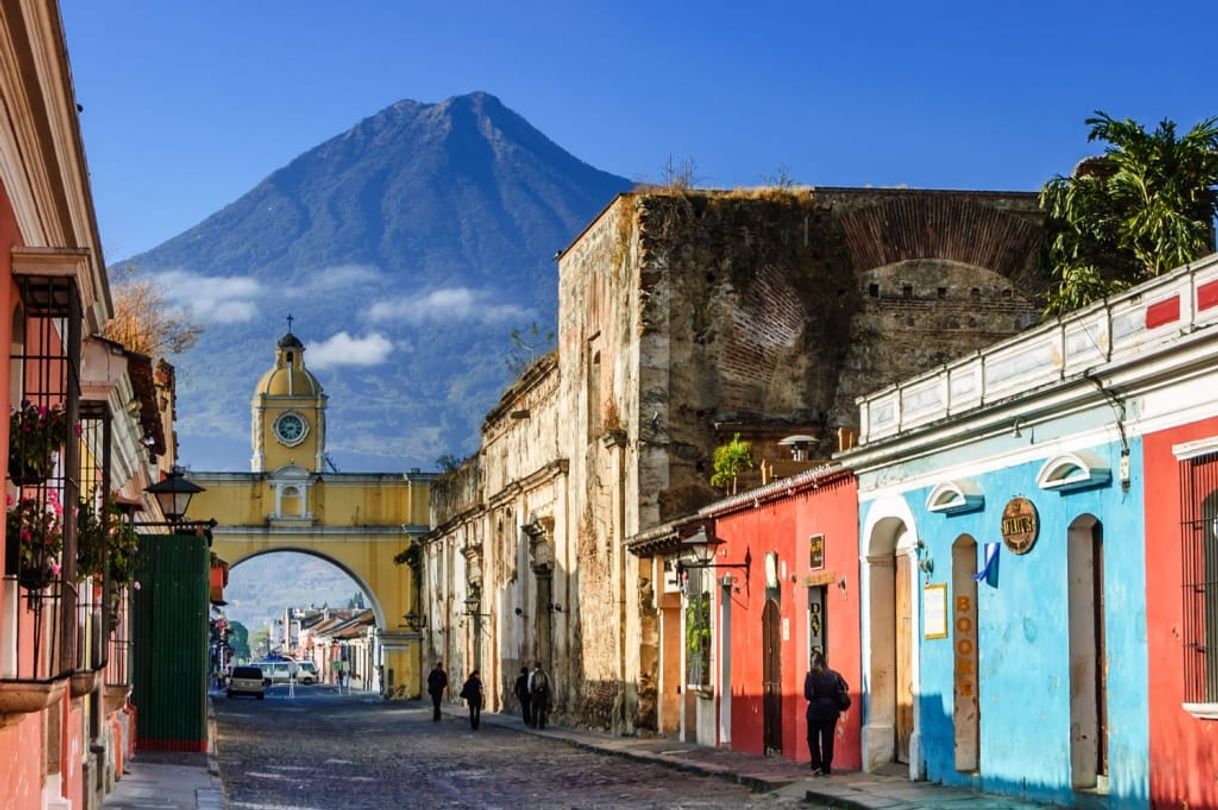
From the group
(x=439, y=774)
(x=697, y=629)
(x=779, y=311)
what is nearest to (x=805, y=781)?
(x=439, y=774)

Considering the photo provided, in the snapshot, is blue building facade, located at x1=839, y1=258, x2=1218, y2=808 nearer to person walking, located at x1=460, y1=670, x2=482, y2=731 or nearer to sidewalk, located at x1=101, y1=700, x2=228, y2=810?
sidewalk, located at x1=101, y1=700, x2=228, y2=810

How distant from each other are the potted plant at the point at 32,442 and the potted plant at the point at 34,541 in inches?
4.6

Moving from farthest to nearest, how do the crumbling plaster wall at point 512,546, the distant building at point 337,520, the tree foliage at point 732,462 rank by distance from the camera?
the distant building at point 337,520
the crumbling plaster wall at point 512,546
the tree foliage at point 732,462

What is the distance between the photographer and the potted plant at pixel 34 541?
8742 millimetres

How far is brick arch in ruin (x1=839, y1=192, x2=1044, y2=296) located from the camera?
104ft

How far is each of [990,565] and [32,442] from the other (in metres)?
10.8

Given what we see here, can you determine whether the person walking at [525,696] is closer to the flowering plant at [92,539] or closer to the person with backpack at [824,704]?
the person with backpack at [824,704]

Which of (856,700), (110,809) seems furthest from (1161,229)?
(110,809)

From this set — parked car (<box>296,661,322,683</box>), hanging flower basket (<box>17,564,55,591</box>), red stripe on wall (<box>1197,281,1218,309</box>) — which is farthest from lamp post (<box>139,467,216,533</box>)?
parked car (<box>296,661,322,683</box>)

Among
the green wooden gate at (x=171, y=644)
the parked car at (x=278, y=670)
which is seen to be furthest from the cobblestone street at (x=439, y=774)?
the parked car at (x=278, y=670)

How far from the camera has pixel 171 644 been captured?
24562 millimetres

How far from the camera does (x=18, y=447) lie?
8906 mm

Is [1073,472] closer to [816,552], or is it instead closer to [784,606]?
[816,552]

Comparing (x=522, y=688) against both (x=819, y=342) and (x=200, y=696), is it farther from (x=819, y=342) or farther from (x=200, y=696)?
(x=200, y=696)
